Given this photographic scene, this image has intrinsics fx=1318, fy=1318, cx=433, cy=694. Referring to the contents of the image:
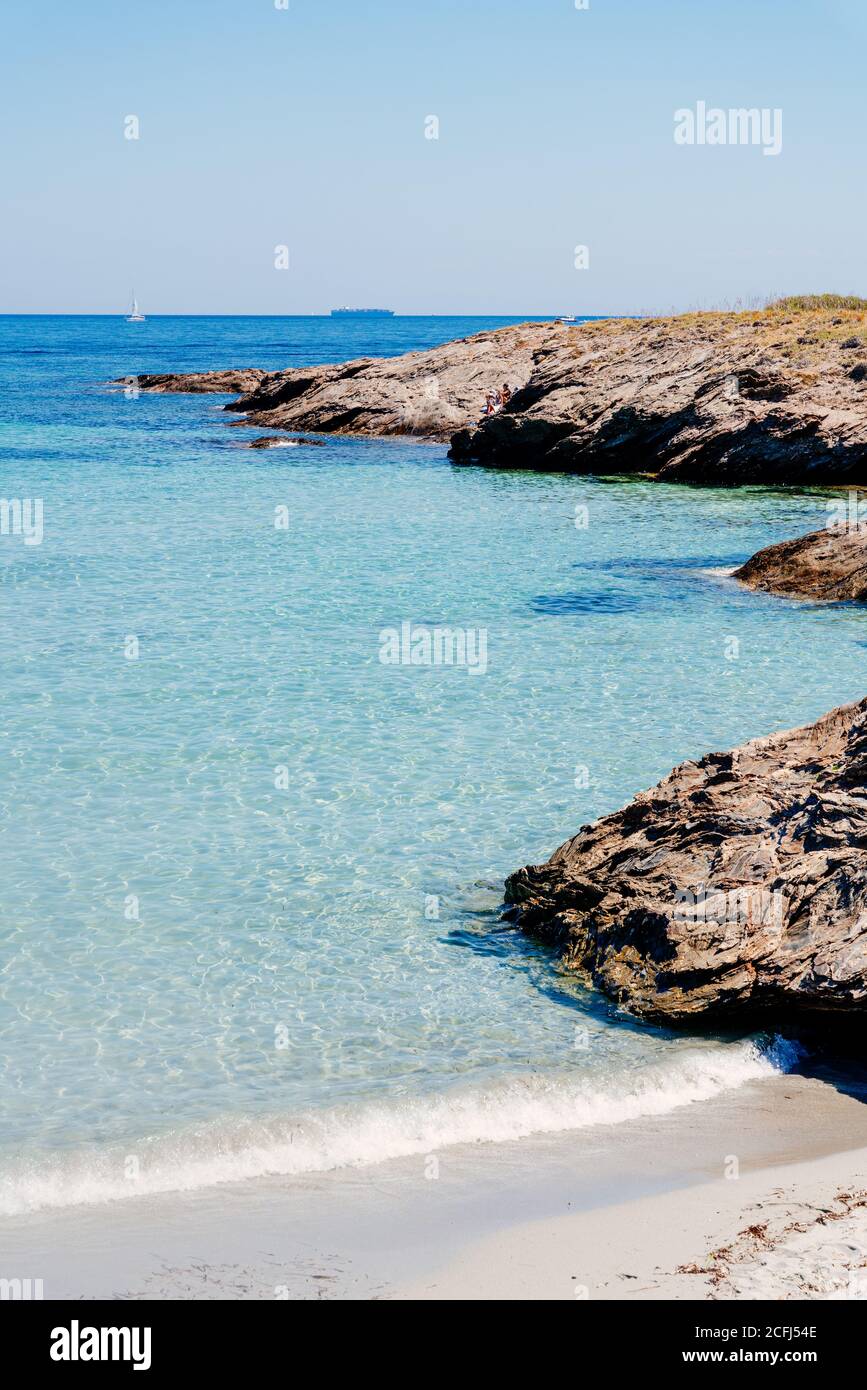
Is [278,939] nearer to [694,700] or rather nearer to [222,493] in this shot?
[694,700]

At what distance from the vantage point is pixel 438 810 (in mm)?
13938

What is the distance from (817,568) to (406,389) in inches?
1462

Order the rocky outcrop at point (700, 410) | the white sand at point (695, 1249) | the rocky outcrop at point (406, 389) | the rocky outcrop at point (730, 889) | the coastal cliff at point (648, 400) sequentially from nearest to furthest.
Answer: the white sand at point (695, 1249)
the rocky outcrop at point (730, 889)
the rocky outcrop at point (700, 410)
the coastal cliff at point (648, 400)
the rocky outcrop at point (406, 389)

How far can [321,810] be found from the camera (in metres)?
14.0

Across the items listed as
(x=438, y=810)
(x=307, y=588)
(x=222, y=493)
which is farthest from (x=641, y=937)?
(x=222, y=493)

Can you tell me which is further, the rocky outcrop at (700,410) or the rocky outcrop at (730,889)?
the rocky outcrop at (700,410)

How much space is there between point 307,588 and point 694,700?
1001 cm

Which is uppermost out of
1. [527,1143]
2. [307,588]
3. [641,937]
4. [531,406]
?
[531,406]

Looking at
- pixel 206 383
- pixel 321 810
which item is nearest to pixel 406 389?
pixel 206 383

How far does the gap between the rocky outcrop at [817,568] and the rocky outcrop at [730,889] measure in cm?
1478

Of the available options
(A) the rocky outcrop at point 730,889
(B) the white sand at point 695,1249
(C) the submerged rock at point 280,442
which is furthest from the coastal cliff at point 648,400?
(B) the white sand at point 695,1249

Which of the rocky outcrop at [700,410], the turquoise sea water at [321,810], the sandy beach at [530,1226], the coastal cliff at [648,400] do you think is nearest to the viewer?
the sandy beach at [530,1226]

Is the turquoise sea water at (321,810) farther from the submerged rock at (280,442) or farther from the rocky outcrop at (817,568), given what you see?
the submerged rock at (280,442)

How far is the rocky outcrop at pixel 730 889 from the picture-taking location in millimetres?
9164
